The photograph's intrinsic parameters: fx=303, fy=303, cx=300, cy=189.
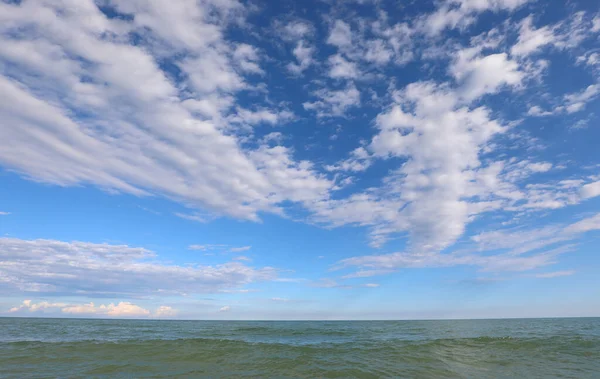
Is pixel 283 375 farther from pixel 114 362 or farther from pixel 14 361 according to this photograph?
pixel 14 361

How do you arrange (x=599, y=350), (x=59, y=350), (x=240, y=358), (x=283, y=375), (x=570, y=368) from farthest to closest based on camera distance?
(x=599, y=350), (x=59, y=350), (x=240, y=358), (x=570, y=368), (x=283, y=375)

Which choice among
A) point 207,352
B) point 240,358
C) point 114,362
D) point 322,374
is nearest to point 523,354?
point 322,374

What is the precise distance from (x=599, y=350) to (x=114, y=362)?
38083 millimetres

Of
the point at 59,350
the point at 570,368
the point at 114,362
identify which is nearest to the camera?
the point at 570,368

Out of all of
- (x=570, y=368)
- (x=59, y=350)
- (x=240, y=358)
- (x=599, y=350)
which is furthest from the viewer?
(x=599, y=350)

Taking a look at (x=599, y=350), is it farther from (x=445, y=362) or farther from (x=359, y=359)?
(x=359, y=359)

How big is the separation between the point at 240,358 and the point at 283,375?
7.05 m

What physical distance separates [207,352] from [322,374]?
12200mm

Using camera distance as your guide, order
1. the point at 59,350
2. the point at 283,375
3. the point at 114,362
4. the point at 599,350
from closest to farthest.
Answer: the point at 283,375 → the point at 114,362 → the point at 59,350 → the point at 599,350

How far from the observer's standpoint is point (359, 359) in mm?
22406

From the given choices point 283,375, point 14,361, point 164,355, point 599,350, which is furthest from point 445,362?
point 14,361

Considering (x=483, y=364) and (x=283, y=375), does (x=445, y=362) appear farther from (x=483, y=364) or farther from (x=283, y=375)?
(x=283, y=375)

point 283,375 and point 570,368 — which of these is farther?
point 570,368

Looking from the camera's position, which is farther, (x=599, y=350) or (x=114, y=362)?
(x=599, y=350)
